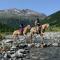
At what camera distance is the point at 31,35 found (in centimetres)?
4953

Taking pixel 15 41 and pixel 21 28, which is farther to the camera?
pixel 15 41

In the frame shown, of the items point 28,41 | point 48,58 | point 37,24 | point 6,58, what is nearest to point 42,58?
point 48,58

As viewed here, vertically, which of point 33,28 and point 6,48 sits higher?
point 33,28

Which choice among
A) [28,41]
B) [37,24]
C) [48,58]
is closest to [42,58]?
[48,58]

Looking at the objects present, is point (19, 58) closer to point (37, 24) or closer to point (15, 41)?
point (37, 24)

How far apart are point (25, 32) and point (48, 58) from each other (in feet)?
51.4

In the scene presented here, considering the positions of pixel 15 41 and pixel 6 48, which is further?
pixel 15 41

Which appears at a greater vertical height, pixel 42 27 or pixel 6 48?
pixel 42 27

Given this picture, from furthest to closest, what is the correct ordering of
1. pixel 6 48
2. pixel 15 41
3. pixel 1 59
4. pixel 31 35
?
pixel 15 41, pixel 31 35, pixel 6 48, pixel 1 59

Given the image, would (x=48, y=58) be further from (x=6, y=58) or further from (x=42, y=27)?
(x=42, y=27)

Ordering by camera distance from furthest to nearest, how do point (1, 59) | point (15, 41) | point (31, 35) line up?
1. point (15, 41)
2. point (31, 35)
3. point (1, 59)

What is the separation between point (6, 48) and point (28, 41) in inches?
434

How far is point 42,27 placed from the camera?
47125mm

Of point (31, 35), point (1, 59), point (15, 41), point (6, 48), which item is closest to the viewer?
point (1, 59)
